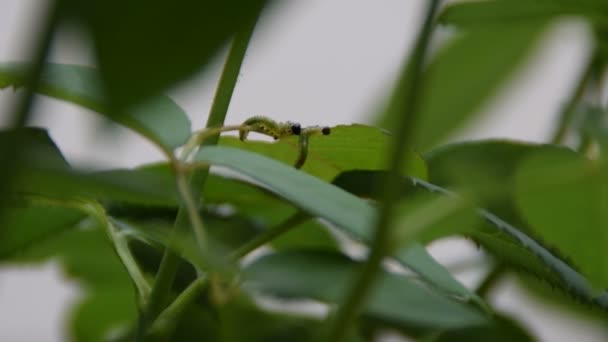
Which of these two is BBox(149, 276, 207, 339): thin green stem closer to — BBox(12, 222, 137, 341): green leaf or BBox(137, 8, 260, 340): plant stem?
BBox(137, 8, 260, 340): plant stem

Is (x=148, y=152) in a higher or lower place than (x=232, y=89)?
lower

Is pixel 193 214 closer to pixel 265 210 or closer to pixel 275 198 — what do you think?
pixel 275 198

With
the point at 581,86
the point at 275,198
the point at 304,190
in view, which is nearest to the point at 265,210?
the point at 275,198

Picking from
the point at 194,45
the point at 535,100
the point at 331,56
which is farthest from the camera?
the point at 535,100

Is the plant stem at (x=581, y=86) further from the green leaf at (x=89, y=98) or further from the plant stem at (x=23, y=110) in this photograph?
the plant stem at (x=23, y=110)

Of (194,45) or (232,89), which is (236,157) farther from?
(194,45)

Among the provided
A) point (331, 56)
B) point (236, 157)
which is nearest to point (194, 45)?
point (236, 157)

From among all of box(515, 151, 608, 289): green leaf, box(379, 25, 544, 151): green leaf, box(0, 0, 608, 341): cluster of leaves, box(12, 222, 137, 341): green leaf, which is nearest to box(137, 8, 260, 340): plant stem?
box(0, 0, 608, 341): cluster of leaves
